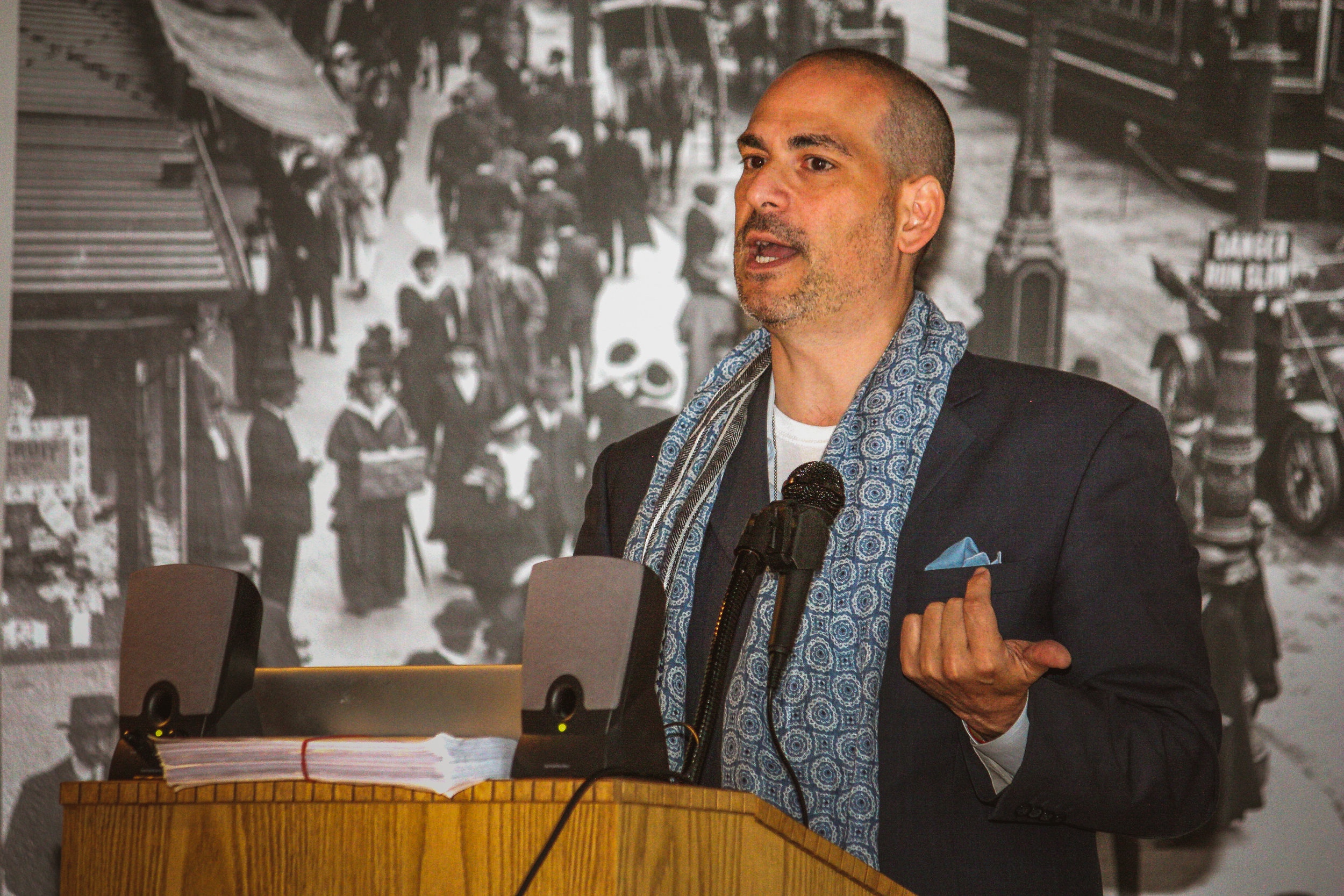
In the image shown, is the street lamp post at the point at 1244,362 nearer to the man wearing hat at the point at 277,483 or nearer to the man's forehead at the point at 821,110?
the man's forehead at the point at 821,110

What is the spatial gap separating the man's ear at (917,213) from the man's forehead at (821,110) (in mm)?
120

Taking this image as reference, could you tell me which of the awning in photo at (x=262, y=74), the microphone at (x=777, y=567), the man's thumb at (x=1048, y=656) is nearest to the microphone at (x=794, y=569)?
the microphone at (x=777, y=567)

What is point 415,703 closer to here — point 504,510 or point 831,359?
point 831,359

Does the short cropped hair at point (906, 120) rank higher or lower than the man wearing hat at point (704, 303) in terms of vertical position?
higher

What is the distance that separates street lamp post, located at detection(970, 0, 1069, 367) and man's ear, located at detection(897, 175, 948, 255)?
4.88 ft

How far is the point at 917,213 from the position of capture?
2234mm

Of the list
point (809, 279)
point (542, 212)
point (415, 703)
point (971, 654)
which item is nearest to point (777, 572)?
point (971, 654)

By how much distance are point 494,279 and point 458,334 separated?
0.19m

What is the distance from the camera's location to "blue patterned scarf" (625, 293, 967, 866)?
1771mm

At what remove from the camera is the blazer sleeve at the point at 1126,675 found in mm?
1483

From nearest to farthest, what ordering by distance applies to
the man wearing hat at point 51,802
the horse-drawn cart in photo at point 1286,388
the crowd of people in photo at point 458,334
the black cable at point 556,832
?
the black cable at point 556,832, the man wearing hat at point 51,802, the horse-drawn cart in photo at point 1286,388, the crowd of people in photo at point 458,334

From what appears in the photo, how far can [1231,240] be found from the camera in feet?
12.0

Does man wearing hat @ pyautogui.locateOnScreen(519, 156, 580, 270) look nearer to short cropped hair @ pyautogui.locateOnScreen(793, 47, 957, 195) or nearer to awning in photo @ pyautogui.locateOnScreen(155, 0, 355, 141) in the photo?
awning in photo @ pyautogui.locateOnScreen(155, 0, 355, 141)

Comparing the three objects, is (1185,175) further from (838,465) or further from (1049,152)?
(838,465)
